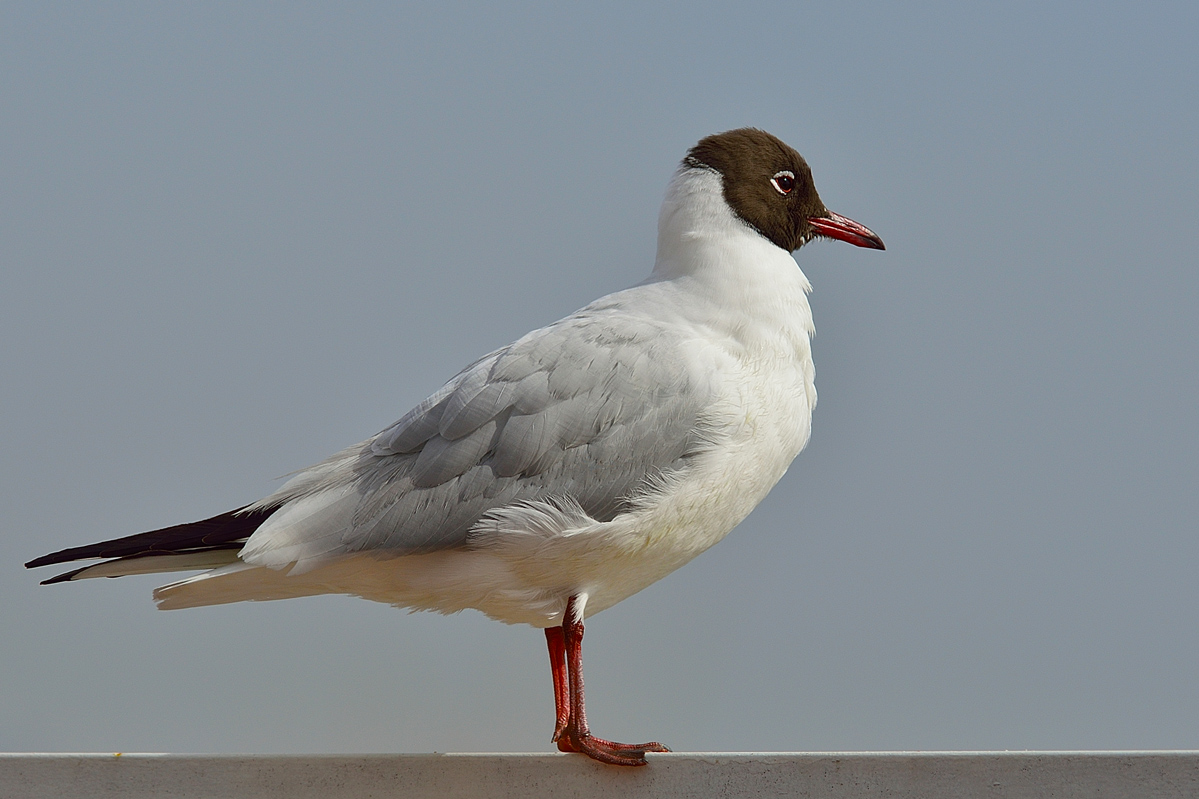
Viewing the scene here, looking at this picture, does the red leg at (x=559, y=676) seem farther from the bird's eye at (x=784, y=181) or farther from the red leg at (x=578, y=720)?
the bird's eye at (x=784, y=181)

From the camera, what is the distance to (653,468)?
2578mm

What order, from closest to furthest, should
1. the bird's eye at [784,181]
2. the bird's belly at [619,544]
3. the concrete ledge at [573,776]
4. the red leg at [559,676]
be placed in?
the concrete ledge at [573,776] < the bird's belly at [619,544] < the red leg at [559,676] < the bird's eye at [784,181]

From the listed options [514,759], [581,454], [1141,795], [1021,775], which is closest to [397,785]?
[514,759]

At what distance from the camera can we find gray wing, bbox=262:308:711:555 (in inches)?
101

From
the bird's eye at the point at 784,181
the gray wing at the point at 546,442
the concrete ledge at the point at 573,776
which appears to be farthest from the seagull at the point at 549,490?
the bird's eye at the point at 784,181

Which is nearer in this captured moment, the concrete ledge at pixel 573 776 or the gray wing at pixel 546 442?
the concrete ledge at pixel 573 776

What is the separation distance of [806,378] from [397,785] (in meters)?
1.40

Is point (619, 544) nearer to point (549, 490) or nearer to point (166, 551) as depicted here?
point (549, 490)

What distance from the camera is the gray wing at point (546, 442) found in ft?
8.45

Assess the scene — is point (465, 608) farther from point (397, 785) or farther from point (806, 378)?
point (806, 378)

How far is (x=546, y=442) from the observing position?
2605 millimetres

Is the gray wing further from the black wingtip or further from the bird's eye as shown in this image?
the bird's eye

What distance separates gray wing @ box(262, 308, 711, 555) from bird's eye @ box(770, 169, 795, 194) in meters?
0.67

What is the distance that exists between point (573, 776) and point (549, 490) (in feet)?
2.06
